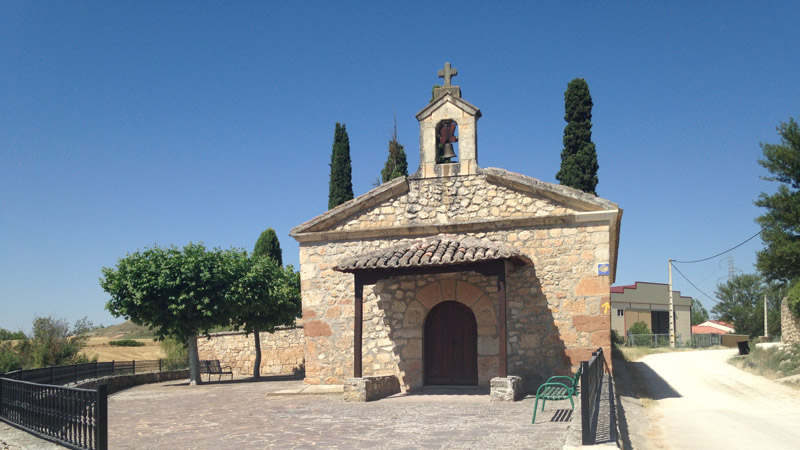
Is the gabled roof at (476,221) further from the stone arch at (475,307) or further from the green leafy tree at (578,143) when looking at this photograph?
the green leafy tree at (578,143)

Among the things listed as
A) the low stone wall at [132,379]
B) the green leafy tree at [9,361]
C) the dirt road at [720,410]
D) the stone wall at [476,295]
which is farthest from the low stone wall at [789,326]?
the green leafy tree at [9,361]

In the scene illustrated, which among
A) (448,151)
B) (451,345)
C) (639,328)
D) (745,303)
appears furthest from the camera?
(745,303)

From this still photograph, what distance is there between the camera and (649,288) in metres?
46.8

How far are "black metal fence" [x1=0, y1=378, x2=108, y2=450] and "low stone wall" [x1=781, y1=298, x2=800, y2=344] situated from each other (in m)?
24.4

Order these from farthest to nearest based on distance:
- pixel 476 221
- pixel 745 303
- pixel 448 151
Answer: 1. pixel 745 303
2. pixel 448 151
3. pixel 476 221

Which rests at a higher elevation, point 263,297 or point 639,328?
point 263,297

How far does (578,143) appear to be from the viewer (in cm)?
2267

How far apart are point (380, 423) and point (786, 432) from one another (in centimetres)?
633

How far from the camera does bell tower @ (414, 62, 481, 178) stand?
1309cm

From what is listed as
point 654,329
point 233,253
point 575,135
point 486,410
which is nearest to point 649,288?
point 654,329

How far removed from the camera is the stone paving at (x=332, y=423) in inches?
281

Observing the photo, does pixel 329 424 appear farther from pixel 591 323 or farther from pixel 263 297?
pixel 263 297

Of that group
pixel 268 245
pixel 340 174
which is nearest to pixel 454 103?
pixel 340 174

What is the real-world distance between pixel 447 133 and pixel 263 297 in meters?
7.94
